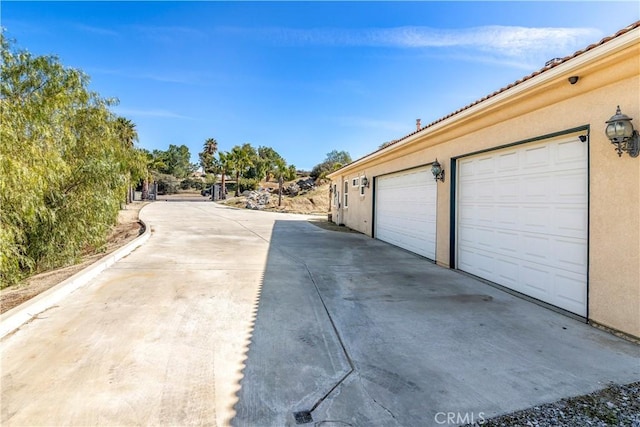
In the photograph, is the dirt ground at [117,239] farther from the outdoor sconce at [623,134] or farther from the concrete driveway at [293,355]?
the outdoor sconce at [623,134]

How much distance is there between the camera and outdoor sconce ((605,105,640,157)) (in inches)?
140

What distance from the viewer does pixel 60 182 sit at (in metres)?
7.61

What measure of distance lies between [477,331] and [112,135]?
1100 cm

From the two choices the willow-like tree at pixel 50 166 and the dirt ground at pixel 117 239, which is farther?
the willow-like tree at pixel 50 166

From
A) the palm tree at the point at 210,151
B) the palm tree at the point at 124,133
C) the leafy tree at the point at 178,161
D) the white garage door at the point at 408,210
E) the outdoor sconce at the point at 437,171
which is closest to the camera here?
the outdoor sconce at the point at 437,171

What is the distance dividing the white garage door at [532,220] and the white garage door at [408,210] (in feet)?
4.66

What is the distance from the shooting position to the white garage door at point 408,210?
8203mm

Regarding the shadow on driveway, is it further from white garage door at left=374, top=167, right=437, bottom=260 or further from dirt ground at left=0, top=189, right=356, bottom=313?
dirt ground at left=0, top=189, right=356, bottom=313

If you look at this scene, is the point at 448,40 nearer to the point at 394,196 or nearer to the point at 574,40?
the point at 574,40

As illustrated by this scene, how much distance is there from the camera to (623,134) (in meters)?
3.55

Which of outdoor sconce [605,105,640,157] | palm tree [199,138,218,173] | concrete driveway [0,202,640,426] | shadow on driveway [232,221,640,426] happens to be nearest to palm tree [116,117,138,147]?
concrete driveway [0,202,640,426]

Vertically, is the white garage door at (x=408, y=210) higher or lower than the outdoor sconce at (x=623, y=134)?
lower

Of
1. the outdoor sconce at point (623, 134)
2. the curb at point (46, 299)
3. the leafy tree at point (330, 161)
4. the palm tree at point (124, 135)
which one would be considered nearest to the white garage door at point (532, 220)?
the outdoor sconce at point (623, 134)

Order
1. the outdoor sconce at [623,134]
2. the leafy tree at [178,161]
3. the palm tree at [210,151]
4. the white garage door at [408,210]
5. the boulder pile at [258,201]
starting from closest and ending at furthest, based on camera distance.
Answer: the outdoor sconce at [623,134] < the white garage door at [408,210] < the boulder pile at [258,201] < the palm tree at [210,151] < the leafy tree at [178,161]
